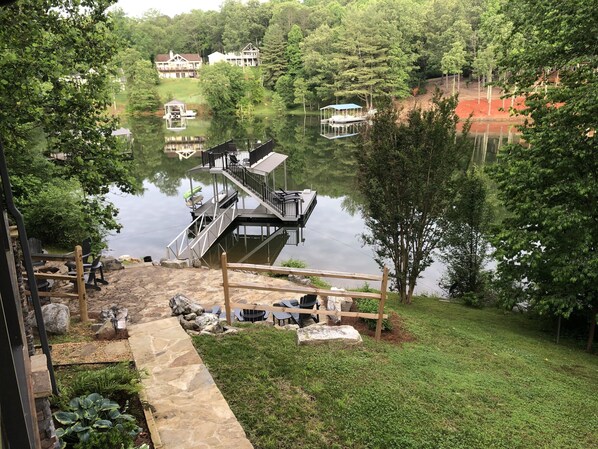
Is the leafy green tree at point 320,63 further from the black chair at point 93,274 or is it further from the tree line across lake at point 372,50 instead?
the black chair at point 93,274

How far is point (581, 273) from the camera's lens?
8.84 meters

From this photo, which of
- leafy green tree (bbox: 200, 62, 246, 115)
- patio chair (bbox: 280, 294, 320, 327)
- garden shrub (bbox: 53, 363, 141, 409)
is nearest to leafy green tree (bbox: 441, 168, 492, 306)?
patio chair (bbox: 280, 294, 320, 327)

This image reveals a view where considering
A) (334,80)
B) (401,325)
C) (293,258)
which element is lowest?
(293,258)

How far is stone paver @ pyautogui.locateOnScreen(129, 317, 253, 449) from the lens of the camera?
458 cm

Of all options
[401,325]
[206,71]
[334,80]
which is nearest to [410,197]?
[401,325]

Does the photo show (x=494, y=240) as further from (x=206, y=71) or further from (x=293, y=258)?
(x=206, y=71)

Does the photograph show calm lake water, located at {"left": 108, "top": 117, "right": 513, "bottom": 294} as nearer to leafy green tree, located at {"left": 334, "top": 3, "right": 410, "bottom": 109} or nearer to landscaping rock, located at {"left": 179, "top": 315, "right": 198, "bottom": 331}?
landscaping rock, located at {"left": 179, "top": 315, "right": 198, "bottom": 331}

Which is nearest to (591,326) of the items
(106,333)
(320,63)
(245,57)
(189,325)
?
(189,325)

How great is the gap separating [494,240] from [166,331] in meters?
7.70

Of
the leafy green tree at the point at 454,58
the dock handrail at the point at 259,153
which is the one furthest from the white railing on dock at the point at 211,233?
the leafy green tree at the point at 454,58

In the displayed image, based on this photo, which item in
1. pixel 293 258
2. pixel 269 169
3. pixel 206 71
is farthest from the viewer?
pixel 206 71

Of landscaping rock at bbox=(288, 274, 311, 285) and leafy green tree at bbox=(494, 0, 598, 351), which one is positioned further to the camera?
landscaping rock at bbox=(288, 274, 311, 285)

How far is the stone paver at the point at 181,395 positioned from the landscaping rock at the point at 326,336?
175 cm

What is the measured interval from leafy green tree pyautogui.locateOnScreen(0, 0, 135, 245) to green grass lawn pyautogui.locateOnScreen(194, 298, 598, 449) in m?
5.14
